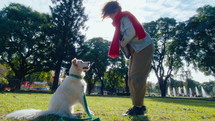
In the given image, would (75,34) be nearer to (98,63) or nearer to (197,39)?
(98,63)

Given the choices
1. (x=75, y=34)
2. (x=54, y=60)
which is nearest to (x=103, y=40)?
(x=75, y=34)

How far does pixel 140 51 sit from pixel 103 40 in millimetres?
34975

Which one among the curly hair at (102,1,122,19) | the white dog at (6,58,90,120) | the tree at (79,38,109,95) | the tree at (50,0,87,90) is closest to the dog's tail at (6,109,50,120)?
the white dog at (6,58,90,120)

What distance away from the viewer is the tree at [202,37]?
80.0 ft

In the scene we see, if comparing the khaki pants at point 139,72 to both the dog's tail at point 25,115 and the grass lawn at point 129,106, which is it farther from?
the dog's tail at point 25,115

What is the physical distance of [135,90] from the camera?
11.8ft

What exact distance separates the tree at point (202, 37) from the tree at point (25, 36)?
25.5 meters

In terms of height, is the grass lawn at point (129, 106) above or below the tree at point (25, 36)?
below

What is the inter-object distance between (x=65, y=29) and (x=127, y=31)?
985 inches

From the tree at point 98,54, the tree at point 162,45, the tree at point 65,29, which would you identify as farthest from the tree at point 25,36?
the tree at point 162,45

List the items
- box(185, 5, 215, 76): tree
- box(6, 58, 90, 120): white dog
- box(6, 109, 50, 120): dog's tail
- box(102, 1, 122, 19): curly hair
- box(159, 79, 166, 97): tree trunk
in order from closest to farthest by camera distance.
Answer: box(6, 109, 50, 120): dog's tail
box(6, 58, 90, 120): white dog
box(102, 1, 122, 19): curly hair
box(185, 5, 215, 76): tree
box(159, 79, 166, 97): tree trunk

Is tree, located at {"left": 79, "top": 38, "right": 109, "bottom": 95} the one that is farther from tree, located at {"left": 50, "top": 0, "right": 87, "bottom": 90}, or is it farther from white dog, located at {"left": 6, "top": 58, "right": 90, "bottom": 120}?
white dog, located at {"left": 6, "top": 58, "right": 90, "bottom": 120}

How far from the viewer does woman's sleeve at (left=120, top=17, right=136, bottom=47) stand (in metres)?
3.47

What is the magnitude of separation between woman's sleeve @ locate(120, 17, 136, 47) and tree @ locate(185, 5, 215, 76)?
25597 millimetres
